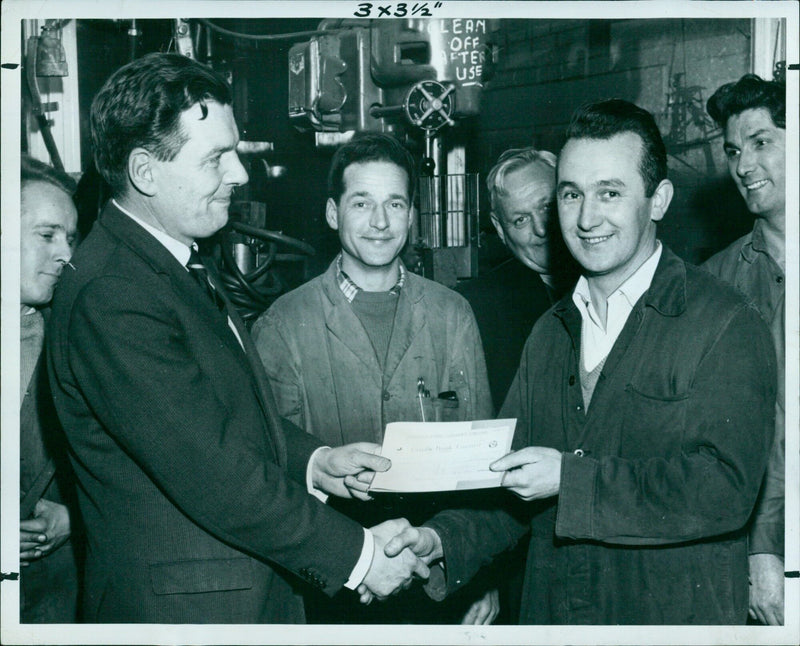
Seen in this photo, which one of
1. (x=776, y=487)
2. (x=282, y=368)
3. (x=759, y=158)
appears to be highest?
(x=759, y=158)

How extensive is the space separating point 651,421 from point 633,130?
2.57 ft

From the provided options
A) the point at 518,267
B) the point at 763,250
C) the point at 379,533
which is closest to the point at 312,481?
the point at 379,533

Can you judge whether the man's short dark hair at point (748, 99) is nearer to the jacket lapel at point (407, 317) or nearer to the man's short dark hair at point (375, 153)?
the man's short dark hair at point (375, 153)

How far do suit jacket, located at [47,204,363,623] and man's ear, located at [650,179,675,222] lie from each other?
46.7 inches

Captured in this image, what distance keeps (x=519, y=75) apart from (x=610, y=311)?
0.77 metres

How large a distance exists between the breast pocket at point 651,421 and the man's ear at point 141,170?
1369mm

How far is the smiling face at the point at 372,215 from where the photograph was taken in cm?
227

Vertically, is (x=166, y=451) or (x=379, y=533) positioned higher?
(x=166, y=451)

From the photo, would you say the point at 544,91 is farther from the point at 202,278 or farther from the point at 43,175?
the point at 43,175

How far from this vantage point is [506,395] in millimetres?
2266

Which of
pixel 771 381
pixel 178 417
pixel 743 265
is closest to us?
pixel 178 417

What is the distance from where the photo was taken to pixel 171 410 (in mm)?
1808

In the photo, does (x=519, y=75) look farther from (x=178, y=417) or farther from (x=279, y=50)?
(x=178, y=417)

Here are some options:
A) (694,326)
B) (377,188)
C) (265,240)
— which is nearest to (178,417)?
(265,240)
